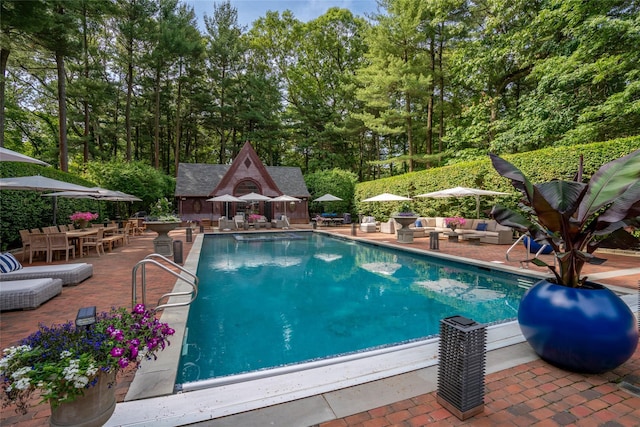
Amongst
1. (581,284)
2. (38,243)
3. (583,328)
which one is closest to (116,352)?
(583,328)

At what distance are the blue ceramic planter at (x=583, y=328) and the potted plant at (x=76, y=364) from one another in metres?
3.53

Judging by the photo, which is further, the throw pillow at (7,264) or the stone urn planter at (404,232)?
the stone urn planter at (404,232)

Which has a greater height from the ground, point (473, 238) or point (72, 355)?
point (72, 355)

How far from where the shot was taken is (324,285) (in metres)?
7.44

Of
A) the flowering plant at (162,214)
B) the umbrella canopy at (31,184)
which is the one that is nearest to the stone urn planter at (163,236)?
the flowering plant at (162,214)

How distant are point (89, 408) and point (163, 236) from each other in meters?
9.17

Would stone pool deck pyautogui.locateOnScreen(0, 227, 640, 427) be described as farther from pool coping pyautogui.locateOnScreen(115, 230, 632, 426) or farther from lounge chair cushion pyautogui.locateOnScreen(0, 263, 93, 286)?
lounge chair cushion pyautogui.locateOnScreen(0, 263, 93, 286)

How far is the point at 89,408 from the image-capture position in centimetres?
191

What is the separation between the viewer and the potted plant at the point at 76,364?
5.49ft

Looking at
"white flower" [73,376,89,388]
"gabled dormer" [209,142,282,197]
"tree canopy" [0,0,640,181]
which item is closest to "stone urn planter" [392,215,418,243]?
"tree canopy" [0,0,640,181]

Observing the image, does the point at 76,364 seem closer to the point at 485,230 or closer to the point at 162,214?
the point at 162,214

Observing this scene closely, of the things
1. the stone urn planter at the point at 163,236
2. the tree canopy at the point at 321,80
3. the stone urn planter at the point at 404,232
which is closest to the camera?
the stone urn planter at the point at 163,236

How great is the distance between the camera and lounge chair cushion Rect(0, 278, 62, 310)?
4602mm

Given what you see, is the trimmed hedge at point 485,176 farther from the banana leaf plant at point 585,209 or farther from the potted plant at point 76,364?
the potted plant at point 76,364
